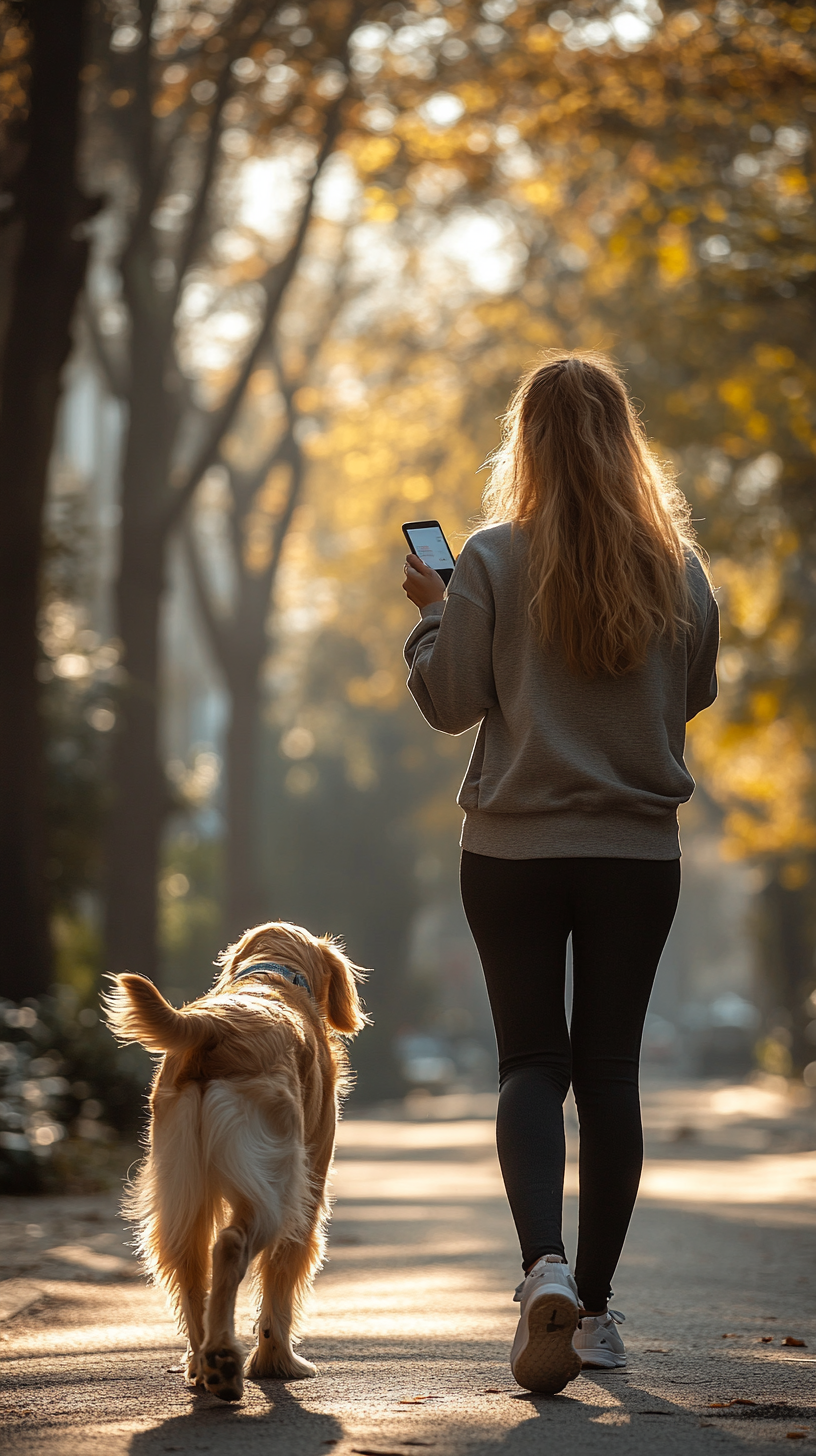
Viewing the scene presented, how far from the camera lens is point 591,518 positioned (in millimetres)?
3533

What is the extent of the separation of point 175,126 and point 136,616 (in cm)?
462

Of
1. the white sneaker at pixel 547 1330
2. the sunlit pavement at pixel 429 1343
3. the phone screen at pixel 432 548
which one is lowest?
the sunlit pavement at pixel 429 1343

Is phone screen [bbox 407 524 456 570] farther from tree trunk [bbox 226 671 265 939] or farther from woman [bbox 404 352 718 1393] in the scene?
tree trunk [bbox 226 671 265 939]

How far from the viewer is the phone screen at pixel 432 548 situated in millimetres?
3791

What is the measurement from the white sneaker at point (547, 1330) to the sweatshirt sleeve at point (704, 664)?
1.26 meters

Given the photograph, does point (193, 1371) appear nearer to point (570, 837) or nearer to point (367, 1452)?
point (367, 1452)

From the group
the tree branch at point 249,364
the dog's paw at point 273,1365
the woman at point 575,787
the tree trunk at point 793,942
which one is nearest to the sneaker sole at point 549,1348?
the woman at point 575,787

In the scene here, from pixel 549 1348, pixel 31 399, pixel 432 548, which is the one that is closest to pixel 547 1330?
pixel 549 1348

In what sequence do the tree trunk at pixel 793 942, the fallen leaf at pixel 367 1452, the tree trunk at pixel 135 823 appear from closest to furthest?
the fallen leaf at pixel 367 1452, the tree trunk at pixel 135 823, the tree trunk at pixel 793 942

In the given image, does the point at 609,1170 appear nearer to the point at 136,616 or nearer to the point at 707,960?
the point at 136,616

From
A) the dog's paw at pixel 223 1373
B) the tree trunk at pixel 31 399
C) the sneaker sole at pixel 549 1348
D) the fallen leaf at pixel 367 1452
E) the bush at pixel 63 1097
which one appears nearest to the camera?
the fallen leaf at pixel 367 1452

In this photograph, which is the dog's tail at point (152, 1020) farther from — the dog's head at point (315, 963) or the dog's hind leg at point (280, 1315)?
the dog's head at point (315, 963)

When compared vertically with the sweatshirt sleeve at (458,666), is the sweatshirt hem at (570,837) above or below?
below

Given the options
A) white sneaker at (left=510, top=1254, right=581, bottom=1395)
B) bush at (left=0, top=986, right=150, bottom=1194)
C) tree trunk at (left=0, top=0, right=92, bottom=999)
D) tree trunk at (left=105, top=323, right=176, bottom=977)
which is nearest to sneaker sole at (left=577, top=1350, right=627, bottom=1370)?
white sneaker at (left=510, top=1254, right=581, bottom=1395)
